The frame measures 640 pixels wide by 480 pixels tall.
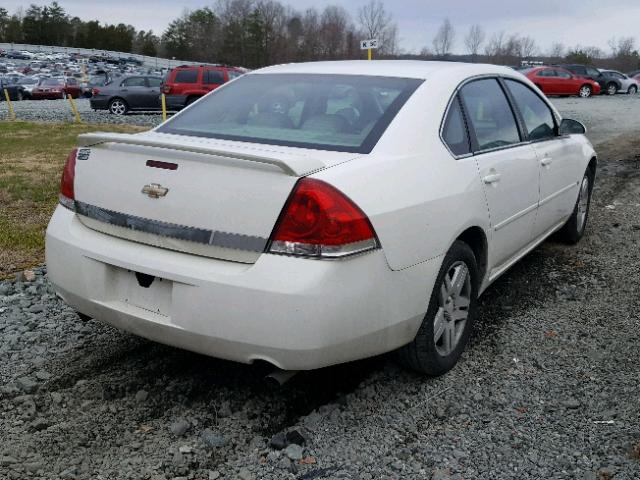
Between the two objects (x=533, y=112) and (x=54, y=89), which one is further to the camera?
(x=54, y=89)

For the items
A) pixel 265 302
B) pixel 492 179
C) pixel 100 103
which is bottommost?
pixel 265 302

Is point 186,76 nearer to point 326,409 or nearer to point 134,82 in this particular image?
point 134,82

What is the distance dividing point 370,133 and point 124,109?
21.1 metres

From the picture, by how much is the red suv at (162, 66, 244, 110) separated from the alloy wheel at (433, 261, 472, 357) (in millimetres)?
18612

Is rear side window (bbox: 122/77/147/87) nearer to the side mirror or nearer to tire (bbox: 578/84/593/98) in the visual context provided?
the side mirror

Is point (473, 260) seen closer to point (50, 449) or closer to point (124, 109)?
point (50, 449)

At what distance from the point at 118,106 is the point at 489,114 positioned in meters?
20.6

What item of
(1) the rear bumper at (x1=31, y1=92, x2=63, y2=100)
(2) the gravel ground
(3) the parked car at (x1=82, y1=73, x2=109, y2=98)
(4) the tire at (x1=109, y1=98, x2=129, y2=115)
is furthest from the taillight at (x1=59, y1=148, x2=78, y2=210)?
(1) the rear bumper at (x1=31, y1=92, x2=63, y2=100)

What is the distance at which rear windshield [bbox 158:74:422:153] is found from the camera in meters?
3.10

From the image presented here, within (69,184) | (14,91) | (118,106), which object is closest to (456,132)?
(69,184)

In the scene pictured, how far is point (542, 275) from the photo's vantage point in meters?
4.93

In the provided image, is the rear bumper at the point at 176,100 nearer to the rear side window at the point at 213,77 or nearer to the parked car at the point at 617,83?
the rear side window at the point at 213,77

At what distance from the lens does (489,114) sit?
3854 millimetres

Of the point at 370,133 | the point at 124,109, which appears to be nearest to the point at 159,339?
the point at 370,133
